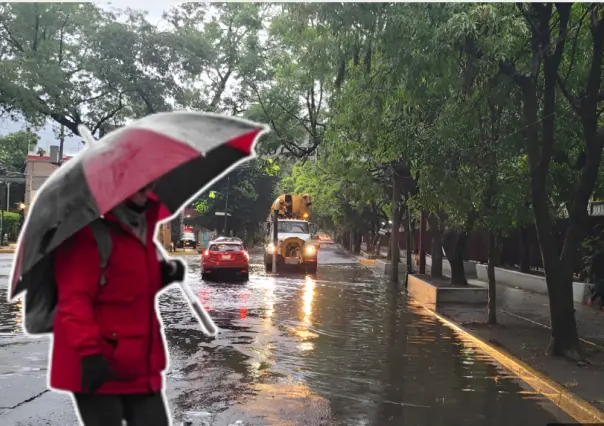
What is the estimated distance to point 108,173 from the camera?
8.50 ft

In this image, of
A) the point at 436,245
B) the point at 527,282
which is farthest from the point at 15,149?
the point at 527,282

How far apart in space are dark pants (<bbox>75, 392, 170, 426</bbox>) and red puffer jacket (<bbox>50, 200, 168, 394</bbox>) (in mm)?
53

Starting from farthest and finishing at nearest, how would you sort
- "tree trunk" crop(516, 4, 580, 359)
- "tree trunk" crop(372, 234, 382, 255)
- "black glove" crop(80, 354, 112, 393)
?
"tree trunk" crop(372, 234, 382, 255) → "tree trunk" crop(516, 4, 580, 359) → "black glove" crop(80, 354, 112, 393)

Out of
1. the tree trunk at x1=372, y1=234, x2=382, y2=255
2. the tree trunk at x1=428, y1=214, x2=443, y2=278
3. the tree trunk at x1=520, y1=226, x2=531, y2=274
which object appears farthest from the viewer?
the tree trunk at x1=372, y1=234, x2=382, y2=255

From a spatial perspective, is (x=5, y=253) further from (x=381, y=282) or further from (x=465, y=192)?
(x=465, y=192)

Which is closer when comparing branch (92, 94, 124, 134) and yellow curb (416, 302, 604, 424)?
yellow curb (416, 302, 604, 424)

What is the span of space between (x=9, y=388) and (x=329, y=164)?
56.6ft

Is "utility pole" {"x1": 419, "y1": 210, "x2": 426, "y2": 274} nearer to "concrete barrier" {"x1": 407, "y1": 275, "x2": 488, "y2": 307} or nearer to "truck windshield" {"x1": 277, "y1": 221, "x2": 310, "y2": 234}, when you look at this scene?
"concrete barrier" {"x1": 407, "y1": 275, "x2": 488, "y2": 307}

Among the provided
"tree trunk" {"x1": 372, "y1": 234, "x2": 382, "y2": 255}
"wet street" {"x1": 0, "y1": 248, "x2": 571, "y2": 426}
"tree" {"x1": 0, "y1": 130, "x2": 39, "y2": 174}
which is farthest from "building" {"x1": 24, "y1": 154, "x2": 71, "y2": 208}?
"wet street" {"x1": 0, "y1": 248, "x2": 571, "y2": 426}

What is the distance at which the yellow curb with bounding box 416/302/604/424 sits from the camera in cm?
629

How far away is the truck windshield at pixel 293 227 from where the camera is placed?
28672 millimetres

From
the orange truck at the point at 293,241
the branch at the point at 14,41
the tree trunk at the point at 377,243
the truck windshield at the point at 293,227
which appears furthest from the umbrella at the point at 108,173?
the tree trunk at the point at 377,243

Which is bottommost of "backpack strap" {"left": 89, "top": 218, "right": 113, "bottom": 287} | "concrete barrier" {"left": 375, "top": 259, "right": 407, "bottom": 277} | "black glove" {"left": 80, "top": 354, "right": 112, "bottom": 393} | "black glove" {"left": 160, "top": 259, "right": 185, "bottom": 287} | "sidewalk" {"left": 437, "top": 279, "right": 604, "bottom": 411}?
"sidewalk" {"left": 437, "top": 279, "right": 604, "bottom": 411}

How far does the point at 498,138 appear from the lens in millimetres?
11062
